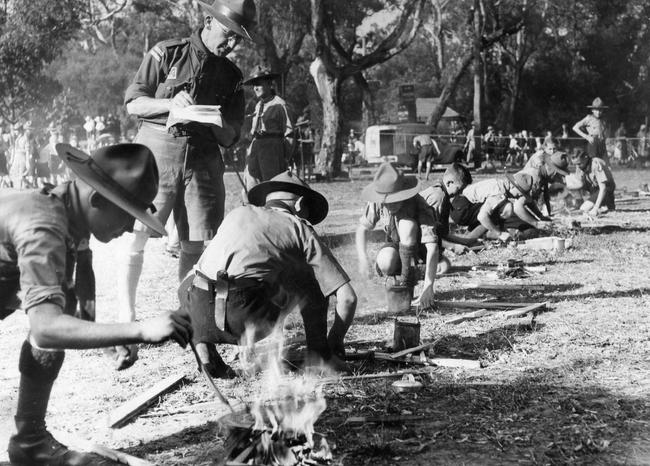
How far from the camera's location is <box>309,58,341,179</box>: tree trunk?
89.3 ft

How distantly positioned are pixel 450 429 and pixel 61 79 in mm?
75775

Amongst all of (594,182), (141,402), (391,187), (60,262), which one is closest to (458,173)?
(391,187)

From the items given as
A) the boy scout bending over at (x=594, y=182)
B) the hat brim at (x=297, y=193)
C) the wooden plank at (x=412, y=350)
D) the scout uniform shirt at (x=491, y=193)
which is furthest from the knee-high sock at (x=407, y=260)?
the boy scout bending over at (x=594, y=182)

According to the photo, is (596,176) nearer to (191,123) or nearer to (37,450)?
(191,123)

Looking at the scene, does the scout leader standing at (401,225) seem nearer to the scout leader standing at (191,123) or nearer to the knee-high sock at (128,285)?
the scout leader standing at (191,123)

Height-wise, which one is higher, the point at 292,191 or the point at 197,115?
the point at 197,115

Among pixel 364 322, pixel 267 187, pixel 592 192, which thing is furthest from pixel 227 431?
pixel 592 192

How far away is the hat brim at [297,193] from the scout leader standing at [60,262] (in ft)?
5.48

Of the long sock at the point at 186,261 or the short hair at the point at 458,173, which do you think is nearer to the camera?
the long sock at the point at 186,261

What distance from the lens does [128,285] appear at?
5664 mm

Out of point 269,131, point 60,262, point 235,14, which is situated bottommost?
point 60,262

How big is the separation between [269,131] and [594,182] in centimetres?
713

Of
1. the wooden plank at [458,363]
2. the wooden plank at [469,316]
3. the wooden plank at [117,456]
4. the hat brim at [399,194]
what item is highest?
the hat brim at [399,194]

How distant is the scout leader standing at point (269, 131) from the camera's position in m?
12.0
